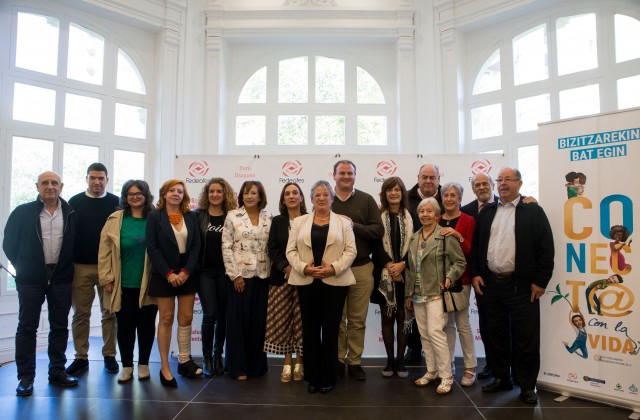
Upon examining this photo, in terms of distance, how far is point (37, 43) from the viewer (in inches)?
200

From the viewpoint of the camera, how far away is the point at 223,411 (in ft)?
8.61

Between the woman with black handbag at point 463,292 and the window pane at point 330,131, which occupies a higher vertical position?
the window pane at point 330,131

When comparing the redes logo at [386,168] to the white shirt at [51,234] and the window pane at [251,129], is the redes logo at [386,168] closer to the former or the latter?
the window pane at [251,129]

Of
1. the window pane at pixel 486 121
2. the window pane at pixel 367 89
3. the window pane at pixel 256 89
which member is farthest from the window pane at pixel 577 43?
the window pane at pixel 256 89

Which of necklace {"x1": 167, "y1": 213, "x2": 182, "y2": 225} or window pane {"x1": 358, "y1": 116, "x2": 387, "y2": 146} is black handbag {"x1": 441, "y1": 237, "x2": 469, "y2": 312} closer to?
necklace {"x1": 167, "y1": 213, "x2": 182, "y2": 225}

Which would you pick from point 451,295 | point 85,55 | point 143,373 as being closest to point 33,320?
point 143,373

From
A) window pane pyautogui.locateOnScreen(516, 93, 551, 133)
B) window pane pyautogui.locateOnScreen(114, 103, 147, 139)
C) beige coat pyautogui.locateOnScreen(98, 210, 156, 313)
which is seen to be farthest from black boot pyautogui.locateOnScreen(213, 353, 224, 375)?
window pane pyautogui.locateOnScreen(516, 93, 551, 133)

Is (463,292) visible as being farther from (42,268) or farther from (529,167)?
(529,167)

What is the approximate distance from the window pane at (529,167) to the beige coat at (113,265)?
15.7ft

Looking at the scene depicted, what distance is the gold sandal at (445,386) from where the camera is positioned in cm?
288

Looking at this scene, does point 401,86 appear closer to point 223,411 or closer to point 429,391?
point 429,391

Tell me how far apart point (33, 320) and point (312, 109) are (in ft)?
14.8

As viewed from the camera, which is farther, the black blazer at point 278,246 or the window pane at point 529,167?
the window pane at point 529,167

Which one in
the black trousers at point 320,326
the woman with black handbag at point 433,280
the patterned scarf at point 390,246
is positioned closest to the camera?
the black trousers at point 320,326
